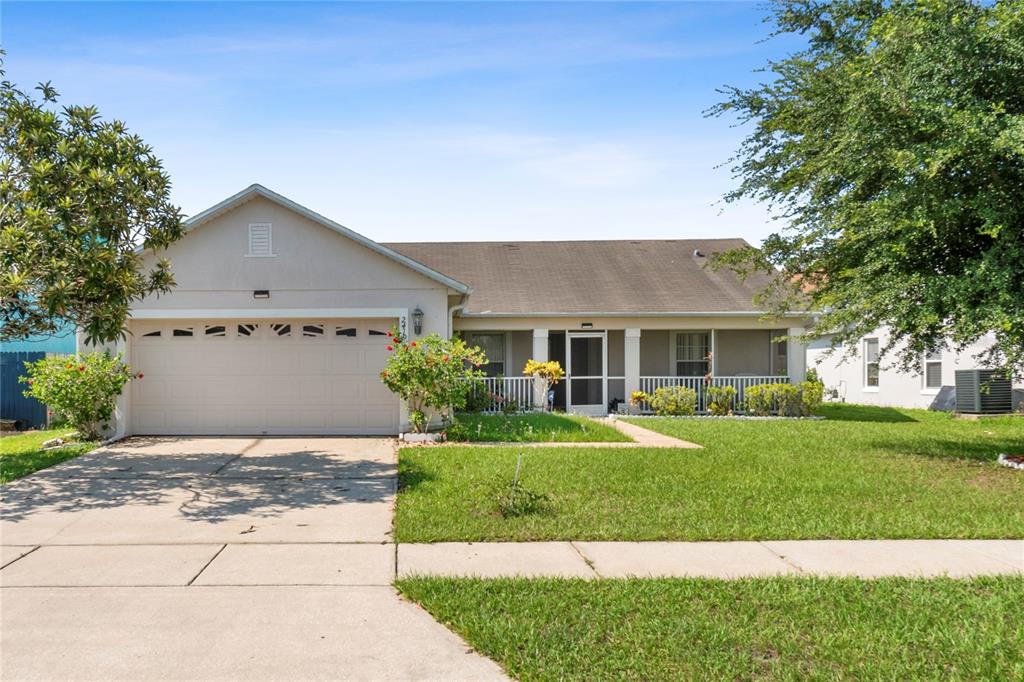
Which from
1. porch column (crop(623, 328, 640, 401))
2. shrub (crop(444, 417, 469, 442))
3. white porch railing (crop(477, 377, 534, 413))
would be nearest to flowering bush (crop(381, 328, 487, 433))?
shrub (crop(444, 417, 469, 442))

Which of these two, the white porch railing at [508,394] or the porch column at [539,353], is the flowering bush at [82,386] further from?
the porch column at [539,353]

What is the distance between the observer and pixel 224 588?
5.10m

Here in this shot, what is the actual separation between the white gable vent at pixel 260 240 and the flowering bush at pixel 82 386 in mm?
2940

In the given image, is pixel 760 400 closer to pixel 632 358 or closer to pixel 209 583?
pixel 632 358

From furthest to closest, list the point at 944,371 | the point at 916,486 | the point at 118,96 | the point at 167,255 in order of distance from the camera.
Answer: the point at 944,371
the point at 167,255
the point at 118,96
the point at 916,486

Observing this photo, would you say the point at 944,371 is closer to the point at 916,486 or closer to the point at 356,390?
the point at 916,486

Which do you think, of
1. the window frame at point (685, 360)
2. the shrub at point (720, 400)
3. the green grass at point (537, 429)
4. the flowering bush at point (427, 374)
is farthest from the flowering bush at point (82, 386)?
the window frame at point (685, 360)

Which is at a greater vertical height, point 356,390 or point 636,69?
point 636,69

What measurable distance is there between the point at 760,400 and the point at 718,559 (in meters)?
12.8

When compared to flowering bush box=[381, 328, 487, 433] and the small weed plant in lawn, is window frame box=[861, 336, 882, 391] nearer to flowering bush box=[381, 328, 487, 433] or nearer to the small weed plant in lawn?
flowering bush box=[381, 328, 487, 433]

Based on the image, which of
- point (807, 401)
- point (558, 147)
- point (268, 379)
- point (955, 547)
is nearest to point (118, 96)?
point (268, 379)

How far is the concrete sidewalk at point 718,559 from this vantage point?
5543 millimetres

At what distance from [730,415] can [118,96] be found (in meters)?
14.4

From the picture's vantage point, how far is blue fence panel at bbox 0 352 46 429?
15414mm
